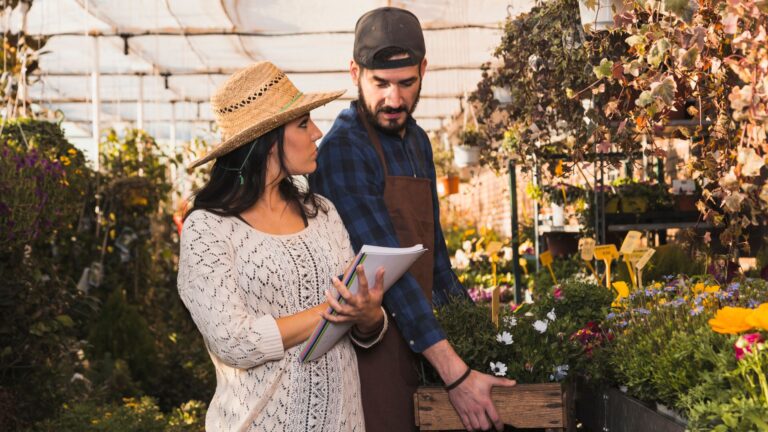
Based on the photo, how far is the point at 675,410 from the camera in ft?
6.29

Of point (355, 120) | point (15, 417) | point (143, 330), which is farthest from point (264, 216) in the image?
point (143, 330)

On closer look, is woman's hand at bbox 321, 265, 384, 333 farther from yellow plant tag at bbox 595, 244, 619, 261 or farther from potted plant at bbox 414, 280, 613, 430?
yellow plant tag at bbox 595, 244, 619, 261

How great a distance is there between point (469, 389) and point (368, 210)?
45cm

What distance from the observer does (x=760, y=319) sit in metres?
1.53

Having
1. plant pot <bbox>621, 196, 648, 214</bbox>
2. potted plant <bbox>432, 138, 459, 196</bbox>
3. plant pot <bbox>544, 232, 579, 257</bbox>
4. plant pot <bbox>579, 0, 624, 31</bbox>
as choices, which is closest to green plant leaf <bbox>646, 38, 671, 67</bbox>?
plant pot <bbox>579, 0, 624, 31</bbox>

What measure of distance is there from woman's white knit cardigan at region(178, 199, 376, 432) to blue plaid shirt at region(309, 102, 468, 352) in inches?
5.2

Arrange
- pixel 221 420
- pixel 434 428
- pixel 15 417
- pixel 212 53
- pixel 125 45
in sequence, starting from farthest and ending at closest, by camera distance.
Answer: pixel 212 53
pixel 125 45
pixel 15 417
pixel 434 428
pixel 221 420

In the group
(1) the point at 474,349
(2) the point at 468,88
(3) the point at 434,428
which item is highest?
(2) the point at 468,88

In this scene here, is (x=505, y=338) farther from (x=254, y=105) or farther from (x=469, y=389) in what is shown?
(x=254, y=105)

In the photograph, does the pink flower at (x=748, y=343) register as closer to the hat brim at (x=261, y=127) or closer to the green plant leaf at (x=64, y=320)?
the hat brim at (x=261, y=127)

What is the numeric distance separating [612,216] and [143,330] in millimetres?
3321

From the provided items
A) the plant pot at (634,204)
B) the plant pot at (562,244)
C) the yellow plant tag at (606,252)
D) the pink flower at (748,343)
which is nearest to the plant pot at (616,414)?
the pink flower at (748,343)

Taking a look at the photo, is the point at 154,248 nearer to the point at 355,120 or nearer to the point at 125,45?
the point at 125,45

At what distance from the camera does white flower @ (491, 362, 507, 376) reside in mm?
2049
